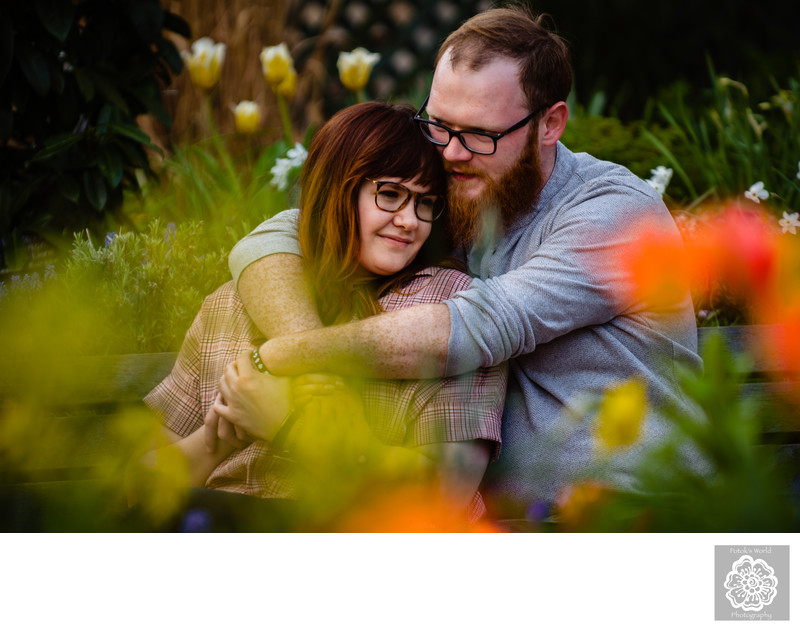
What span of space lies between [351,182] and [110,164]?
3.52 ft

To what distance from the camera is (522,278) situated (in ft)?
4.85

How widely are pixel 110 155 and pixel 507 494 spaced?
154 centimetres

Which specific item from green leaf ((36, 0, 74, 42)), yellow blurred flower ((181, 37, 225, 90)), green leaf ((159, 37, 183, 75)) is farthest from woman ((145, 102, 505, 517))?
yellow blurred flower ((181, 37, 225, 90))

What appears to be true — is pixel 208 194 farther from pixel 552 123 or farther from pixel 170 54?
pixel 552 123

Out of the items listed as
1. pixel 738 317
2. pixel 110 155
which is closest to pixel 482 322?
pixel 738 317

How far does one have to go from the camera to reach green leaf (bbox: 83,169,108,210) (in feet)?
7.33

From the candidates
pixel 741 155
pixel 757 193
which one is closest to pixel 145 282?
pixel 757 193

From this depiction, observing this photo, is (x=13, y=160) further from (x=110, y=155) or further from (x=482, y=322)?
(x=482, y=322)

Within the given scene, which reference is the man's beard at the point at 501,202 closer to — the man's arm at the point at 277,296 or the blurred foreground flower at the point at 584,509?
the man's arm at the point at 277,296

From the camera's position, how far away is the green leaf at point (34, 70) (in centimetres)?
211

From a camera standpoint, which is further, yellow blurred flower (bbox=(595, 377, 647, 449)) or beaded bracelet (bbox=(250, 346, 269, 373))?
beaded bracelet (bbox=(250, 346, 269, 373))

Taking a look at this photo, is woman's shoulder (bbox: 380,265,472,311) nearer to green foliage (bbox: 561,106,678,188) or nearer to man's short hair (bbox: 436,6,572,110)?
man's short hair (bbox: 436,6,572,110)

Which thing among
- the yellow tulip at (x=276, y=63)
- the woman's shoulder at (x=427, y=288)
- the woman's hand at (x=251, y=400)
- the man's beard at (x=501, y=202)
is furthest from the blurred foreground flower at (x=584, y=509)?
the yellow tulip at (x=276, y=63)

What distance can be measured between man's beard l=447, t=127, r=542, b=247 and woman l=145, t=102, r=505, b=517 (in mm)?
64
